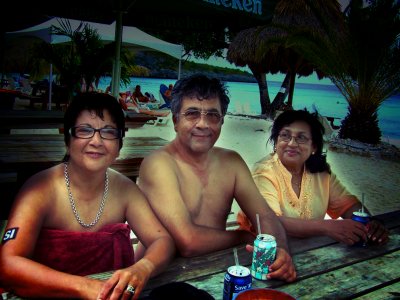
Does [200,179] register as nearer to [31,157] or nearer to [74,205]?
[74,205]

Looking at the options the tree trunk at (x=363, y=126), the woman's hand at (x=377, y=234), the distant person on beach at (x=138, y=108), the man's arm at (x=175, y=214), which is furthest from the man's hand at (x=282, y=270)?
the distant person on beach at (x=138, y=108)

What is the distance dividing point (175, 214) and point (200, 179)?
337mm

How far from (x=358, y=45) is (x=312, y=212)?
6723mm

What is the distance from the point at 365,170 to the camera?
7199 millimetres

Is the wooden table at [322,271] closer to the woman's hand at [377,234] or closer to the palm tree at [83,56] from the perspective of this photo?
the woman's hand at [377,234]

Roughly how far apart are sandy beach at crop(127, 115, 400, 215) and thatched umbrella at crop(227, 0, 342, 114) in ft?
6.29

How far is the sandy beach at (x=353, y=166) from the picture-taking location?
17.5ft

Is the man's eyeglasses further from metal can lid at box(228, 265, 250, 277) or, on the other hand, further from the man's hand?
metal can lid at box(228, 265, 250, 277)

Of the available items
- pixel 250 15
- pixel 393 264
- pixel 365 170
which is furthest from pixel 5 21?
pixel 365 170

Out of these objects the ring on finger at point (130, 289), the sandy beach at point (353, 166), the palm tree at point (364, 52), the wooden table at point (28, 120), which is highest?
the palm tree at point (364, 52)

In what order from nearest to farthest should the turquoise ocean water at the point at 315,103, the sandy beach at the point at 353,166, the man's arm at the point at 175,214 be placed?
the man's arm at the point at 175,214 → the sandy beach at the point at 353,166 → the turquoise ocean water at the point at 315,103

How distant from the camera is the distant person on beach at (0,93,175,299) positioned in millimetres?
1371

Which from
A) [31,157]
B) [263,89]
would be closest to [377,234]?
[31,157]

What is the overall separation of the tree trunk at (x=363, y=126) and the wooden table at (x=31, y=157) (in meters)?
6.93
